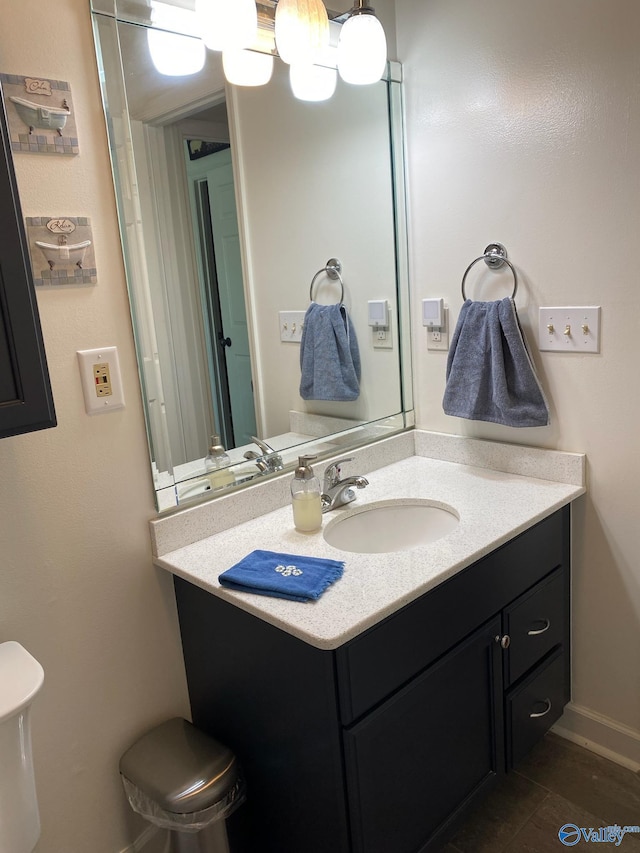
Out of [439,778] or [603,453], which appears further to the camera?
[603,453]

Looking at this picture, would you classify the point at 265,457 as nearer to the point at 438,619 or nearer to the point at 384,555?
the point at 384,555

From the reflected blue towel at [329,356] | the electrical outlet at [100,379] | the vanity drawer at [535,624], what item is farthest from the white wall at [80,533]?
the vanity drawer at [535,624]

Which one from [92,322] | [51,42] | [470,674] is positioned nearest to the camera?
[51,42]

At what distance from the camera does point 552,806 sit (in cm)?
163

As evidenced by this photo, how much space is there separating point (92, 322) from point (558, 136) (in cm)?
117

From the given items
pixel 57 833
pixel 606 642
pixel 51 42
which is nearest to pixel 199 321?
pixel 51 42

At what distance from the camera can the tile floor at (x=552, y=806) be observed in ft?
5.04

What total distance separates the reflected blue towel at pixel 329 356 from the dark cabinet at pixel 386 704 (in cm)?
68

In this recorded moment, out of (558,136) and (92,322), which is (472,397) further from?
(92,322)

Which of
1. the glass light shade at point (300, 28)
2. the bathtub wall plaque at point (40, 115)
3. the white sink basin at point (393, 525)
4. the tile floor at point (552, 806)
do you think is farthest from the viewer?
the white sink basin at point (393, 525)

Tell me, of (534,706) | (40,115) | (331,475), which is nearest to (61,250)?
(40,115)

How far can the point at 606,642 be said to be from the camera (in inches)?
67.7

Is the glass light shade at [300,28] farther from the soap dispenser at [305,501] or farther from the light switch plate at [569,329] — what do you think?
the soap dispenser at [305,501]

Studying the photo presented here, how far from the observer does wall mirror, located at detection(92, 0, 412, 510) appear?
4.46ft
